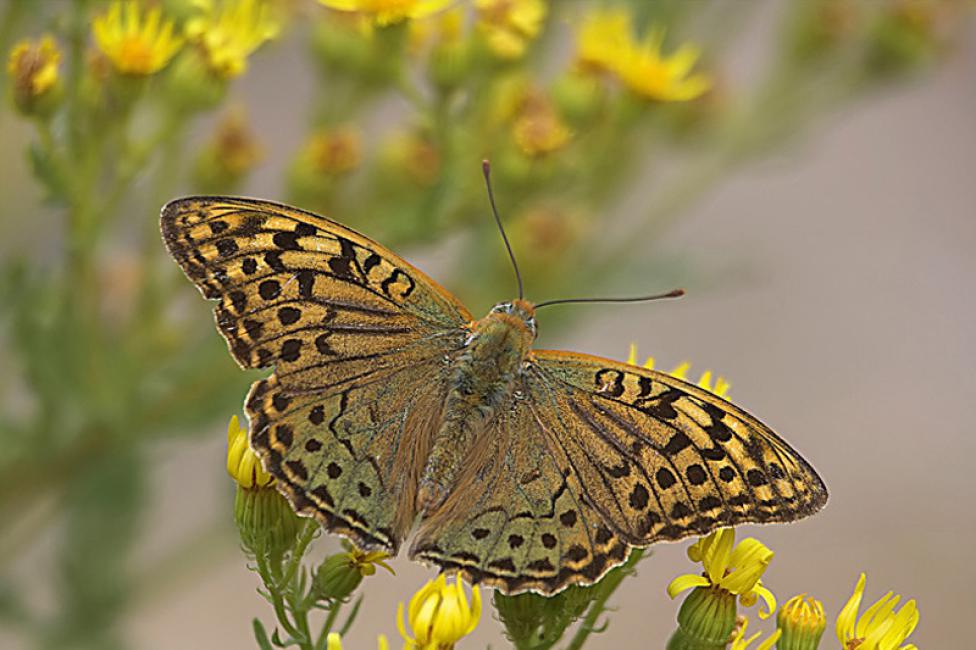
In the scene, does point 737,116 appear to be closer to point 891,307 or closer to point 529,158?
point 529,158

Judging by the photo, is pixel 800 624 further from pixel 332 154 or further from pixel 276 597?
pixel 332 154

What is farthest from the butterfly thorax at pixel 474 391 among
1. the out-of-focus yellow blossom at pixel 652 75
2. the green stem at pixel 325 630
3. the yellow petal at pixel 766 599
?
the out-of-focus yellow blossom at pixel 652 75

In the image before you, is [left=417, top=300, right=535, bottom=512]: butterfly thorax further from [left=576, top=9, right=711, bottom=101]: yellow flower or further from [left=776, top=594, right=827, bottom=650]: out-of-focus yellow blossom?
[left=576, top=9, right=711, bottom=101]: yellow flower

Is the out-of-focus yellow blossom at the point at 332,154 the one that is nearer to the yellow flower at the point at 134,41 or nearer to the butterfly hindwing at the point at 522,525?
the yellow flower at the point at 134,41

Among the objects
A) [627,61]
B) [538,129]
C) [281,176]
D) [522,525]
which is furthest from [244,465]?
[281,176]

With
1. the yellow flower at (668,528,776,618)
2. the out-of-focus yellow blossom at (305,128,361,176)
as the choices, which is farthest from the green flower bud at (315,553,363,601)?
the out-of-focus yellow blossom at (305,128,361,176)
